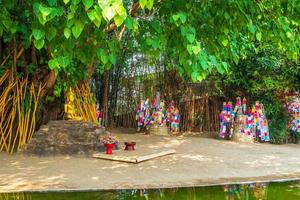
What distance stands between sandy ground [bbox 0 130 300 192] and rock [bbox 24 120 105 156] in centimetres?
21

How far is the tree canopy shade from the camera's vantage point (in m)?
2.70

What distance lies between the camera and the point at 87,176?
16.6ft

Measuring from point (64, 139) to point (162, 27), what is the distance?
349cm

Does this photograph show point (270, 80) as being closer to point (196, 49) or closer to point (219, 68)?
point (219, 68)

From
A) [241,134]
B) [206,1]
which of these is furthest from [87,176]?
[241,134]

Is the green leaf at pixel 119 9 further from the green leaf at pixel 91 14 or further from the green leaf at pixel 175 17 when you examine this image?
the green leaf at pixel 175 17

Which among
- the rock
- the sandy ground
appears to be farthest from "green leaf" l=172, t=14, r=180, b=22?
the rock

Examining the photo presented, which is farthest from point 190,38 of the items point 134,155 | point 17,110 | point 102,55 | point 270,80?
point 270,80

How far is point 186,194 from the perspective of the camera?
14.6ft

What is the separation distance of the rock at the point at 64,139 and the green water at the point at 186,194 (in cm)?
217

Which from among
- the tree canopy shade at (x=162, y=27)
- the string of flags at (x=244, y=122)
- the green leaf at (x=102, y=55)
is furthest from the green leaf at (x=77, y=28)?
the string of flags at (x=244, y=122)

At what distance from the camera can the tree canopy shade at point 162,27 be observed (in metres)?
2.70

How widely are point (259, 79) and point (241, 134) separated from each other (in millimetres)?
1156

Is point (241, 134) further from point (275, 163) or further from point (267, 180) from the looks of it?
point (267, 180)
